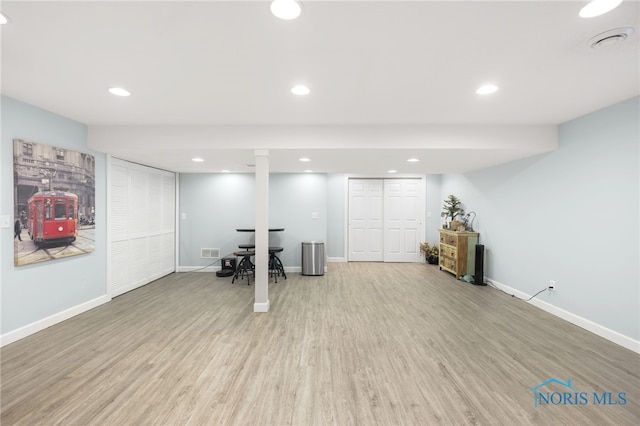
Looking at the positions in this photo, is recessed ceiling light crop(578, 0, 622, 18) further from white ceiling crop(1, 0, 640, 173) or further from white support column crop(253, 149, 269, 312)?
white support column crop(253, 149, 269, 312)

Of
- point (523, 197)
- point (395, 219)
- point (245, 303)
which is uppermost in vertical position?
point (523, 197)

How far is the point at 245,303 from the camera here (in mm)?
3693

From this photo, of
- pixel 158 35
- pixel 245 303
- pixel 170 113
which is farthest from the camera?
pixel 245 303

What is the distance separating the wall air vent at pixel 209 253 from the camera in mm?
5555

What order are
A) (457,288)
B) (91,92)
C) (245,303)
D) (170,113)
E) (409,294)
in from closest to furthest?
(91,92), (170,113), (245,303), (409,294), (457,288)

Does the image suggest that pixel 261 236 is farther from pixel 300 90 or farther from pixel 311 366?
pixel 300 90

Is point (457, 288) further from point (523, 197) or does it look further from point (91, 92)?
point (91, 92)

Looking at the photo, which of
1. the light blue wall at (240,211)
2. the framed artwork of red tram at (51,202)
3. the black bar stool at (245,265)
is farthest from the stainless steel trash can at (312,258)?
the framed artwork of red tram at (51,202)

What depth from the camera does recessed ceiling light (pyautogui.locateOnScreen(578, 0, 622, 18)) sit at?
4.24 ft

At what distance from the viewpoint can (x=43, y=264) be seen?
2764 mm

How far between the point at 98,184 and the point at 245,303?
259 centimetres

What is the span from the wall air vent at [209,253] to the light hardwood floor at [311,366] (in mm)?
1889

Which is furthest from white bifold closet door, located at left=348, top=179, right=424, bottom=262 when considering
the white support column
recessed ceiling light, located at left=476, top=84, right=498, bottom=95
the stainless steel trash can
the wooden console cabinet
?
recessed ceiling light, located at left=476, top=84, right=498, bottom=95

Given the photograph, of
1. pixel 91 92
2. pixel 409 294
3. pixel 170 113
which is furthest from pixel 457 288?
pixel 91 92
